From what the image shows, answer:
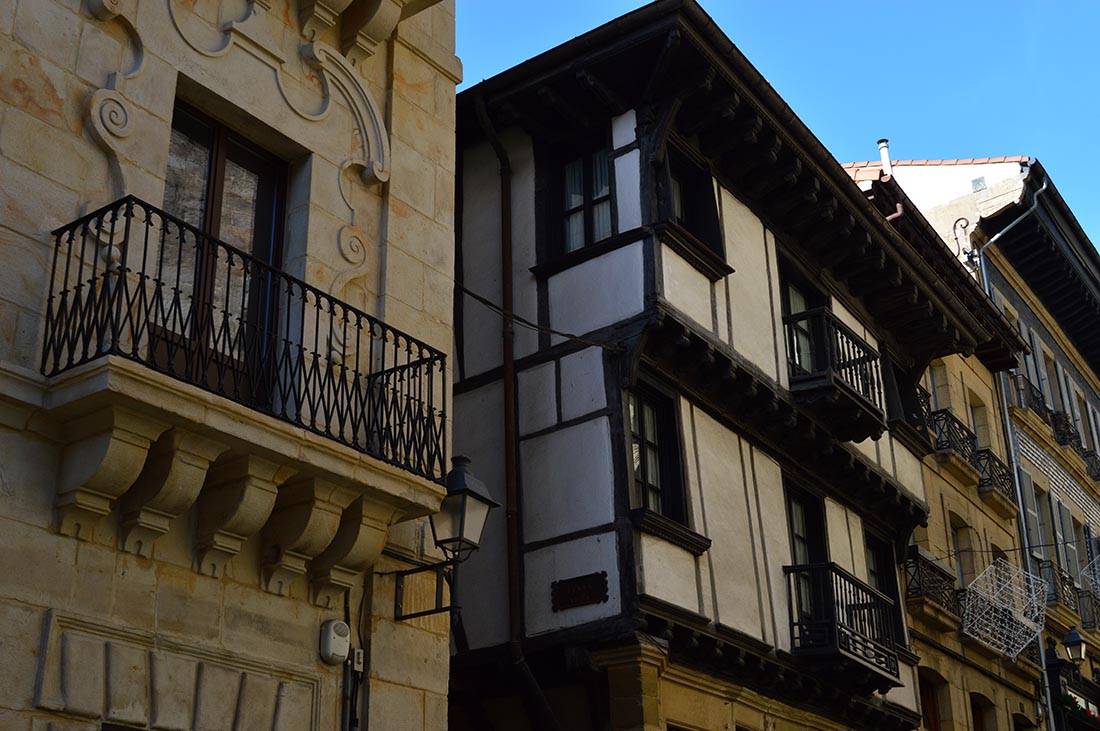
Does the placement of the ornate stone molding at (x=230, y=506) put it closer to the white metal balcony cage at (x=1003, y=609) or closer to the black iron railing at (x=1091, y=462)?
the white metal balcony cage at (x=1003, y=609)

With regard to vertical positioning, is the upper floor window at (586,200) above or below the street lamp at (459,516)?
above

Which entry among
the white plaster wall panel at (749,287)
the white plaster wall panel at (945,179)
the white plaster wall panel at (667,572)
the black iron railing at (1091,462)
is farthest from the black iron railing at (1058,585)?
the white plaster wall panel at (667,572)

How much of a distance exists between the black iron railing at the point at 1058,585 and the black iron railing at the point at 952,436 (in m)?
3.36

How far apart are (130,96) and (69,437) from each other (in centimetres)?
220

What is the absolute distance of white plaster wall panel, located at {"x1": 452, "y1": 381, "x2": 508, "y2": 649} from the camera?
1362 centimetres

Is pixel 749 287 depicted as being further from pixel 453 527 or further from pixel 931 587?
pixel 453 527

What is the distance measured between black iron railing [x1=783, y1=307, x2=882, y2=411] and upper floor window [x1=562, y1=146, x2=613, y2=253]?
9.82ft

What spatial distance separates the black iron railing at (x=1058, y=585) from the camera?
2482 centimetres

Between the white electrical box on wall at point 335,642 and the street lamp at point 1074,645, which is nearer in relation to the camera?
the white electrical box on wall at point 335,642

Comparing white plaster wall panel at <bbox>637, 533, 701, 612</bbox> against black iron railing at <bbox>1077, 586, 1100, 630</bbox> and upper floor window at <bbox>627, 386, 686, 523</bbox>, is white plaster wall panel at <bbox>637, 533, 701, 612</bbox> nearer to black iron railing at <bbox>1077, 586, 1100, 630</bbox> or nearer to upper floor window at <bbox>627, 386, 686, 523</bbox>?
upper floor window at <bbox>627, 386, 686, 523</bbox>

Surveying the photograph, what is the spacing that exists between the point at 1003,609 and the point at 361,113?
49.5 feet

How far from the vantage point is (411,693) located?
9.08 meters

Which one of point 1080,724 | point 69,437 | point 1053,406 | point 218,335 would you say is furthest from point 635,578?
point 1053,406

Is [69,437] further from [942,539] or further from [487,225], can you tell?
[942,539]
